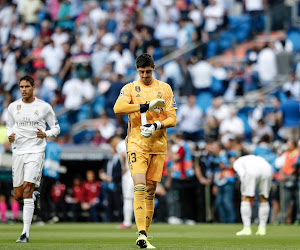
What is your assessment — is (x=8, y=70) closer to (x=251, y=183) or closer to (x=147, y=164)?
(x=251, y=183)

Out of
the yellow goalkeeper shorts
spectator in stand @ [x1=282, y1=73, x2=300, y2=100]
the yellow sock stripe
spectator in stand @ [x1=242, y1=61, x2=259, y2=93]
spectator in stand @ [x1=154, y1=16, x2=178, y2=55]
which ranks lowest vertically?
the yellow sock stripe

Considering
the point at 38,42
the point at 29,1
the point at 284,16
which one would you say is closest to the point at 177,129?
the point at 284,16

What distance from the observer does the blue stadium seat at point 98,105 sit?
24.6 metres

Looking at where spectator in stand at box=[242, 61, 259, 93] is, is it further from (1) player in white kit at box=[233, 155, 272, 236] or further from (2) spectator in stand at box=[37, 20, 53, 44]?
(1) player in white kit at box=[233, 155, 272, 236]

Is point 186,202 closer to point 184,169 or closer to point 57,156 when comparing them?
point 184,169

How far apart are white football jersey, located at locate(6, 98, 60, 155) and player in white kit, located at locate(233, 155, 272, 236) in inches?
150

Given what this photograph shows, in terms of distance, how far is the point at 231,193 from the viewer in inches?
850

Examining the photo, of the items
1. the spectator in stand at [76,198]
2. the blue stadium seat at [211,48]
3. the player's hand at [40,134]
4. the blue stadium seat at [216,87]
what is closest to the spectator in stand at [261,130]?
the blue stadium seat at [216,87]

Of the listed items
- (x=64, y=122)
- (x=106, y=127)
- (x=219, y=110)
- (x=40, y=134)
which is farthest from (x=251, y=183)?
(x=64, y=122)

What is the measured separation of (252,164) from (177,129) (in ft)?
28.5

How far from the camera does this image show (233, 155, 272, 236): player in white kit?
1530cm

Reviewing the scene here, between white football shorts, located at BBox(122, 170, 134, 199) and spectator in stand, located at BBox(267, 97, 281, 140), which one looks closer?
white football shorts, located at BBox(122, 170, 134, 199)

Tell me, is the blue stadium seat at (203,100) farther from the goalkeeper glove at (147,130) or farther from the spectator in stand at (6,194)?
the goalkeeper glove at (147,130)

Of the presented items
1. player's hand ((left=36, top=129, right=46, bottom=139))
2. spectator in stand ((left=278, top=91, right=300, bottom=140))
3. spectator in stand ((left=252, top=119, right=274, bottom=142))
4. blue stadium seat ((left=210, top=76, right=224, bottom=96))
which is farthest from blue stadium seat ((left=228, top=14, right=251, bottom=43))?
player's hand ((left=36, top=129, right=46, bottom=139))
